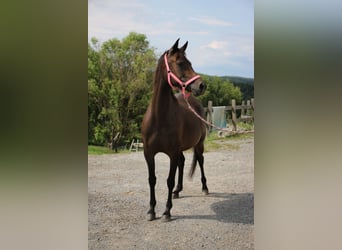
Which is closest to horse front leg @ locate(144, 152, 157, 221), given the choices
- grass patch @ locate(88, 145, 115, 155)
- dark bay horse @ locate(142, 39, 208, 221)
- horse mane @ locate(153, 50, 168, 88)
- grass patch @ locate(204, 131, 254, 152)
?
dark bay horse @ locate(142, 39, 208, 221)

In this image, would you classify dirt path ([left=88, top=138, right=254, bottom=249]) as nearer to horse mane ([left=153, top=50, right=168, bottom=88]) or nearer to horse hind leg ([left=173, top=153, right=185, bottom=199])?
horse hind leg ([left=173, top=153, right=185, bottom=199])

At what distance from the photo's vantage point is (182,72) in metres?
2.08

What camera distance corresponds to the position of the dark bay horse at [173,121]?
209cm

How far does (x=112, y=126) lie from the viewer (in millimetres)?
2092

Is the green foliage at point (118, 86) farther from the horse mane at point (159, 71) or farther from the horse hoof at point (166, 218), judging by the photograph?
the horse hoof at point (166, 218)

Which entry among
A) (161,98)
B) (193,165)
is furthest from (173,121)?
(193,165)

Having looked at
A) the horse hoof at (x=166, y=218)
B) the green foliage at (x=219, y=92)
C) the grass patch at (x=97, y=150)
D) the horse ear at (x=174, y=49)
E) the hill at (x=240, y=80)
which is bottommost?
the horse hoof at (x=166, y=218)

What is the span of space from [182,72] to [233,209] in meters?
0.91

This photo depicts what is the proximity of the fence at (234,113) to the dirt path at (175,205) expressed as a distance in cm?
13

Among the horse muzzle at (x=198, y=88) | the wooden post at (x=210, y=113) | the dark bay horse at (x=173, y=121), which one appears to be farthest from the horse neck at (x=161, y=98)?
the wooden post at (x=210, y=113)
